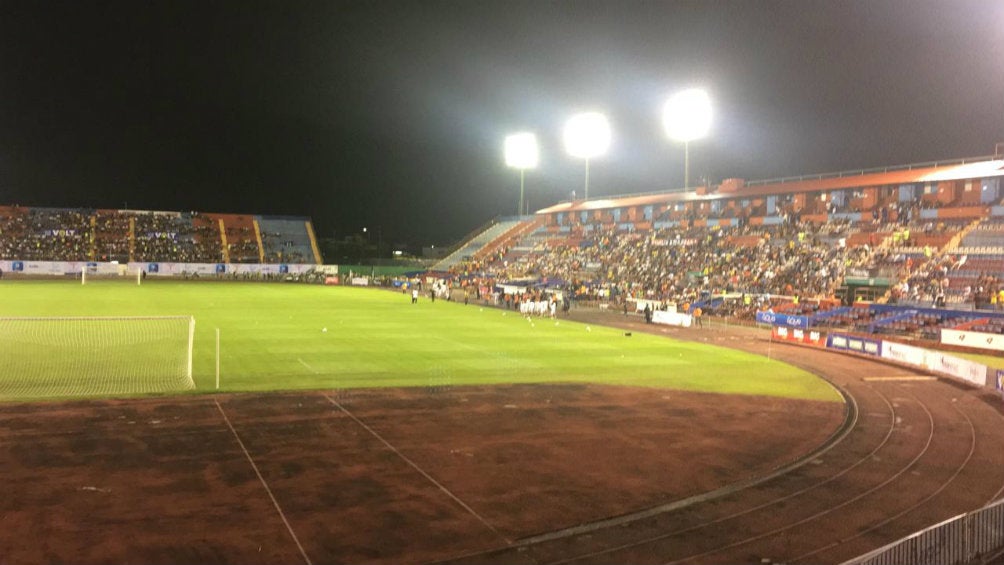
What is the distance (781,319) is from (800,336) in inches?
243

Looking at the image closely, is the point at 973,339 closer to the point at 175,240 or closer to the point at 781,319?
the point at 781,319

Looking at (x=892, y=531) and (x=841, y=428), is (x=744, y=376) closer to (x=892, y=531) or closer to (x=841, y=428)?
(x=841, y=428)

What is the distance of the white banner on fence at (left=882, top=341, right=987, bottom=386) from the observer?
70.4ft

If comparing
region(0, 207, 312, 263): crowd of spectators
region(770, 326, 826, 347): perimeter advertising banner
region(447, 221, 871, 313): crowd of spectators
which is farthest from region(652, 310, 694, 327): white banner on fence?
region(0, 207, 312, 263): crowd of spectators

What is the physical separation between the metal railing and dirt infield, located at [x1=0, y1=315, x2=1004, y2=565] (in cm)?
115

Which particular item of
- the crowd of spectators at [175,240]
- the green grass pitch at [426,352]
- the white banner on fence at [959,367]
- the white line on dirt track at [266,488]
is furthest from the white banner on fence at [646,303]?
the crowd of spectators at [175,240]

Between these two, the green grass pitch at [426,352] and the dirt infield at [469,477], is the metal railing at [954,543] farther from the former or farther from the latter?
the green grass pitch at [426,352]

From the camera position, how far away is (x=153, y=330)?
96.1ft

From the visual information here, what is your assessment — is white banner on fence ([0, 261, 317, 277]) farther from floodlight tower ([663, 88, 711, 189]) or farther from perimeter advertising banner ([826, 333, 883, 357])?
perimeter advertising banner ([826, 333, 883, 357])

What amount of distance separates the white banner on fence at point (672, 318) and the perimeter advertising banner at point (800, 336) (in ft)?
19.8

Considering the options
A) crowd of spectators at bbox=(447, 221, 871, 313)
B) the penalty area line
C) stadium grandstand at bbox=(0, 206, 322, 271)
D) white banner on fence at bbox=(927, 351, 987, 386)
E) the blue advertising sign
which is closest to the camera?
the penalty area line

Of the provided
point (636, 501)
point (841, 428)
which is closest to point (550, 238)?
point (841, 428)

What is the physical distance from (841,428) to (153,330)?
2694cm

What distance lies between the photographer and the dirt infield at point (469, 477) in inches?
342
